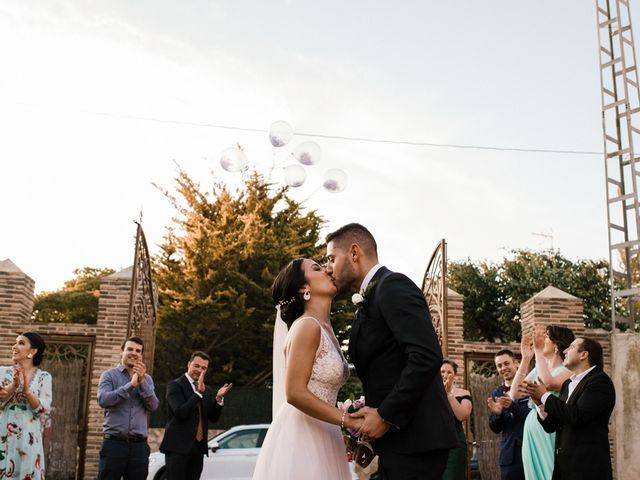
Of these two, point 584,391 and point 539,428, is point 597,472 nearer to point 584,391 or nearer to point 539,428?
point 584,391

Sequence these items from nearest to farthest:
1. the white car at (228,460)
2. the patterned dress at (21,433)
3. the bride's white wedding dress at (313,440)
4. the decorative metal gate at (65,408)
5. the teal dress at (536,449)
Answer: the bride's white wedding dress at (313,440) → the patterned dress at (21,433) → the teal dress at (536,449) → the decorative metal gate at (65,408) → the white car at (228,460)

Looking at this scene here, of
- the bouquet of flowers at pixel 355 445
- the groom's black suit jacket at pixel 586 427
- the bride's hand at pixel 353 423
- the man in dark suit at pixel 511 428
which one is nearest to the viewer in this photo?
the bride's hand at pixel 353 423

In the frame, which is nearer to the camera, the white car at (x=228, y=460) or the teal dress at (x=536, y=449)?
the teal dress at (x=536, y=449)

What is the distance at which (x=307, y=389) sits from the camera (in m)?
3.65

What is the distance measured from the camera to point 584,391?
4980 mm

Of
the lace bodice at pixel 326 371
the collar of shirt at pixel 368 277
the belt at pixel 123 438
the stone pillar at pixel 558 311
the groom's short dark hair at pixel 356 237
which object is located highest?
the stone pillar at pixel 558 311

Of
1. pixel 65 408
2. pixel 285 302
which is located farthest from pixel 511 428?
pixel 65 408

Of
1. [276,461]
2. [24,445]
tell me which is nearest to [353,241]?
[276,461]

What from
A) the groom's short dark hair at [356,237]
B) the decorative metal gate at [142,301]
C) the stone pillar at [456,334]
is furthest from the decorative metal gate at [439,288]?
the groom's short dark hair at [356,237]

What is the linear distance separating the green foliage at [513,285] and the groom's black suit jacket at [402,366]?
24536mm

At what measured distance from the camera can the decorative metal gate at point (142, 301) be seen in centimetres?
1100

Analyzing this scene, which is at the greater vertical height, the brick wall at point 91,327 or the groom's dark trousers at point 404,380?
the brick wall at point 91,327

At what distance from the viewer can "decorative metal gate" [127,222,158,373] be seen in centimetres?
1100

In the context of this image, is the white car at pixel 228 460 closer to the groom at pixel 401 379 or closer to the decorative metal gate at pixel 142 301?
the decorative metal gate at pixel 142 301
